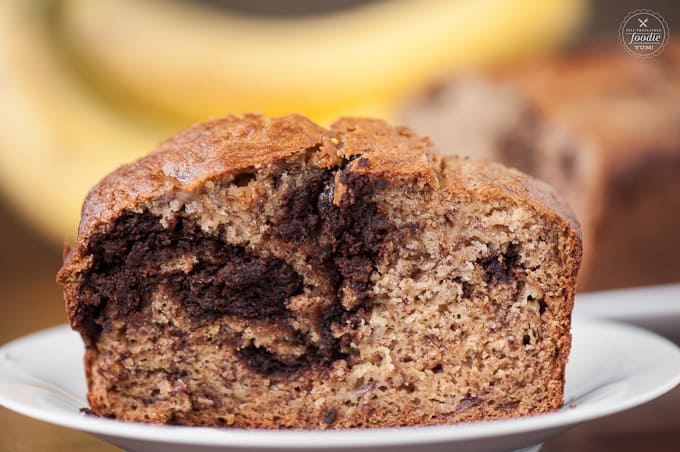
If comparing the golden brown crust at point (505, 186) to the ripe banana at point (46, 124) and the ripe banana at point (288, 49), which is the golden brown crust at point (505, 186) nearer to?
the ripe banana at point (288, 49)

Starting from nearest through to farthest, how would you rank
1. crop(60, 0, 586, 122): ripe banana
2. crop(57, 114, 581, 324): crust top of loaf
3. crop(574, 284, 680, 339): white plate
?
1. crop(57, 114, 581, 324): crust top of loaf
2. crop(574, 284, 680, 339): white plate
3. crop(60, 0, 586, 122): ripe banana

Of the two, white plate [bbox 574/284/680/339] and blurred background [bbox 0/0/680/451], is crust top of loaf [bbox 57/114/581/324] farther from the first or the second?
blurred background [bbox 0/0/680/451]

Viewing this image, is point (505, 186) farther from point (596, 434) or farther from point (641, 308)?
point (641, 308)

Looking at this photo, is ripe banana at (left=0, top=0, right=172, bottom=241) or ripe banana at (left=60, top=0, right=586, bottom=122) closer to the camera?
ripe banana at (left=0, top=0, right=172, bottom=241)

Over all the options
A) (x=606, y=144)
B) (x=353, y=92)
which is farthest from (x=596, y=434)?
(x=353, y=92)

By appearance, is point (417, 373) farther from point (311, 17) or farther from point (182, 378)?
point (311, 17)

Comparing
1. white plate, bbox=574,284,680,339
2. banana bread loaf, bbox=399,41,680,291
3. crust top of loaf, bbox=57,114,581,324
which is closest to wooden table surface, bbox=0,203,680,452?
crust top of loaf, bbox=57,114,581,324

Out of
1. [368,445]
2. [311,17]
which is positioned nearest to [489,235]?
[368,445]
